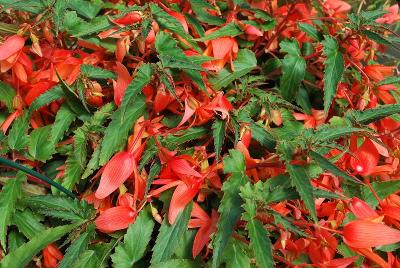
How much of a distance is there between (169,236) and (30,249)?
0.25 metres

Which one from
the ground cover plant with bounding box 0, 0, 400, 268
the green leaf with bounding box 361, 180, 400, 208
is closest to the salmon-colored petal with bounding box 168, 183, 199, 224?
the ground cover plant with bounding box 0, 0, 400, 268

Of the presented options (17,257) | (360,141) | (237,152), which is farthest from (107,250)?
(360,141)

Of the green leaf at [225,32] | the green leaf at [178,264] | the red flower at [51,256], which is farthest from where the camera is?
the green leaf at [225,32]

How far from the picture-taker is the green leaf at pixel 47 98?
1.07 meters

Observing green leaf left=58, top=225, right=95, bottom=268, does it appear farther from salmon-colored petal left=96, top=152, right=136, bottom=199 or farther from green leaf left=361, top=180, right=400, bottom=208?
green leaf left=361, top=180, right=400, bottom=208

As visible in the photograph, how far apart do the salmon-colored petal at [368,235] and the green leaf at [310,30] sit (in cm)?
48

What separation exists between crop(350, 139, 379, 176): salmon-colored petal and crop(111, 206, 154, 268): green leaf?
1.38 feet

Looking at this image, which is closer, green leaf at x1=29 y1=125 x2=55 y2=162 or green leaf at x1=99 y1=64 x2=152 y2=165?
green leaf at x1=99 y1=64 x2=152 y2=165

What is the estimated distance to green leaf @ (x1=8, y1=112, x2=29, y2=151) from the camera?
108 cm

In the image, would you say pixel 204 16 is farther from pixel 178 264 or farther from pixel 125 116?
pixel 178 264

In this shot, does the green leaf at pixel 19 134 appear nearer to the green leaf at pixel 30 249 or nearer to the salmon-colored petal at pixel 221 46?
the green leaf at pixel 30 249

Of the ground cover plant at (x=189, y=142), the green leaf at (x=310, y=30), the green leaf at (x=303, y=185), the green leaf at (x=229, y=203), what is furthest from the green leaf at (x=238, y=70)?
the green leaf at (x=303, y=185)

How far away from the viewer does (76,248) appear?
94 centimetres

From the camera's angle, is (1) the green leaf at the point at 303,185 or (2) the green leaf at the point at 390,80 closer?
(1) the green leaf at the point at 303,185
